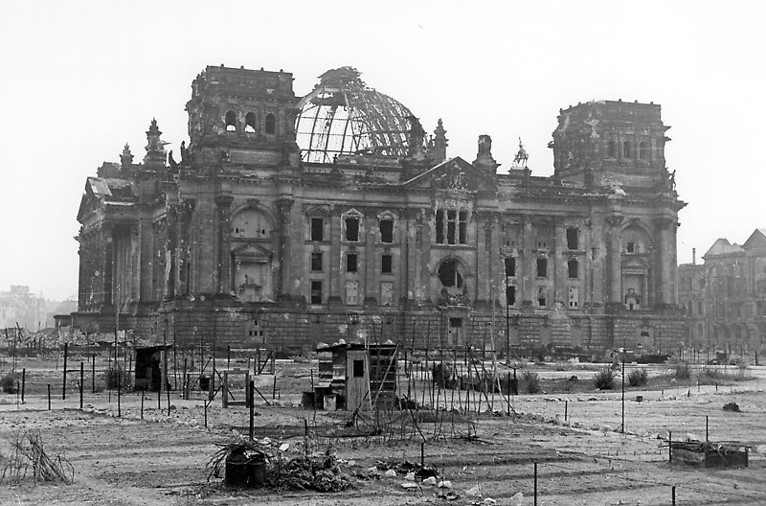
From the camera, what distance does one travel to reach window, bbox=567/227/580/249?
83500 mm

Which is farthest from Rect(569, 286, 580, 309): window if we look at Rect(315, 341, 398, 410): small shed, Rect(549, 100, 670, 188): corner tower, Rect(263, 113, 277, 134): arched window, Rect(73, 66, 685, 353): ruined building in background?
Rect(315, 341, 398, 410): small shed

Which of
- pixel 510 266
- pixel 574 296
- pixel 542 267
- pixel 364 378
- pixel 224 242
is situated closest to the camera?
pixel 364 378

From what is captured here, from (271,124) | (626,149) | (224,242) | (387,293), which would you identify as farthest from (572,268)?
(224,242)

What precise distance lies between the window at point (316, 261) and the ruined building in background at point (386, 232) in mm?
114

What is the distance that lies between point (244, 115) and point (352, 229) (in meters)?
10.9

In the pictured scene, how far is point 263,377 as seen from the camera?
157 feet

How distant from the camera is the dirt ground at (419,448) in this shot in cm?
1775

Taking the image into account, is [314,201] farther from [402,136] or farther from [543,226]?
A: [543,226]

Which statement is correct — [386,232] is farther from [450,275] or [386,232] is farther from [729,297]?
[729,297]

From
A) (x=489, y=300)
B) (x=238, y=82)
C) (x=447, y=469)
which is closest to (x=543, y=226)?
(x=489, y=300)

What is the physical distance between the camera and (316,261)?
76188mm

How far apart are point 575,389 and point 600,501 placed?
27414 millimetres

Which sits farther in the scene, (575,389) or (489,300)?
(489,300)

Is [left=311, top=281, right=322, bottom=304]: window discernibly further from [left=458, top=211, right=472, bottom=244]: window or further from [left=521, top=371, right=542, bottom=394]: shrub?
[left=521, top=371, right=542, bottom=394]: shrub
